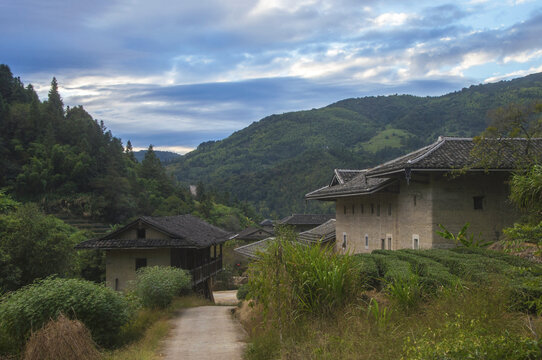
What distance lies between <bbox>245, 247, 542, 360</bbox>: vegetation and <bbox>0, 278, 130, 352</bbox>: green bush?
361 cm

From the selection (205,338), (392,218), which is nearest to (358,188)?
(392,218)

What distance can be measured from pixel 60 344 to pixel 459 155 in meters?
14.3

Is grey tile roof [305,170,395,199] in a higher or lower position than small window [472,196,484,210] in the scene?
higher

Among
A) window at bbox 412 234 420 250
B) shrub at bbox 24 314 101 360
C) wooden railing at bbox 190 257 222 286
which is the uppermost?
window at bbox 412 234 420 250

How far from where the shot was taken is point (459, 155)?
714 inches

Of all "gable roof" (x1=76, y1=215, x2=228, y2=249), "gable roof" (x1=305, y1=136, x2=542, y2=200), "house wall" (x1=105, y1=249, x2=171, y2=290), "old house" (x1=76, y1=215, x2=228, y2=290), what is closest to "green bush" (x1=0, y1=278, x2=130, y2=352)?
"gable roof" (x1=305, y1=136, x2=542, y2=200)

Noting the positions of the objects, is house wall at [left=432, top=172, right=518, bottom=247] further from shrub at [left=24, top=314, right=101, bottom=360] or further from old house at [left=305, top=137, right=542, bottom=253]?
shrub at [left=24, top=314, right=101, bottom=360]

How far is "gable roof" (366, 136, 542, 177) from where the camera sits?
17.2 meters

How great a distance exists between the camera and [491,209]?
18359 mm

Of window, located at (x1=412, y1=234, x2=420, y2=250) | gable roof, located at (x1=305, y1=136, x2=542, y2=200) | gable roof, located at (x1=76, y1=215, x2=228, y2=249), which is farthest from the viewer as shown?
gable roof, located at (x1=76, y1=215, x2=228, y2=249)

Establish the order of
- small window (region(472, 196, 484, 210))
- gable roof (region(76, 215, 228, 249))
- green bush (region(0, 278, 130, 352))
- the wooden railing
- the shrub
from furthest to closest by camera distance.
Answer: the wooden railing
gable roof (region(76, 215, 228, 249))
small window (region(472, 196, 484, 210))
green bush (region(0, 278, 130, 352))
the shrub

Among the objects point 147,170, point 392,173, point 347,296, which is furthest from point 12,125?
point 347,296

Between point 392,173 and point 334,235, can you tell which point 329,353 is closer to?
point 392,173

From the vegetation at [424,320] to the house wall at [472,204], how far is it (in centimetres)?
742
